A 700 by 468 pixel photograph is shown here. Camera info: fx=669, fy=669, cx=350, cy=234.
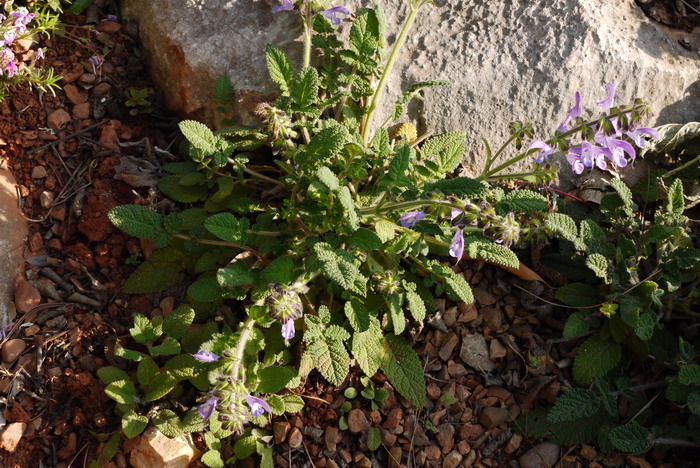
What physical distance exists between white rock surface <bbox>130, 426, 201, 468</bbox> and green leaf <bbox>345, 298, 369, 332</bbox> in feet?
2.81

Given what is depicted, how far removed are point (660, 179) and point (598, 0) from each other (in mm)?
1043

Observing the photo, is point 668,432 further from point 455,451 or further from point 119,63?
point 119,63

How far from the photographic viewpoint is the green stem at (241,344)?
8.34 ft

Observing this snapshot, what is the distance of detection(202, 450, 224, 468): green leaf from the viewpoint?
107 inches

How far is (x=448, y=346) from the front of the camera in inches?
123

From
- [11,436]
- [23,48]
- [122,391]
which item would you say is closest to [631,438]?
[122,391]

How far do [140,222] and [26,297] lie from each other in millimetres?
656

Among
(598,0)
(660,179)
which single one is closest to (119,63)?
(598,0)

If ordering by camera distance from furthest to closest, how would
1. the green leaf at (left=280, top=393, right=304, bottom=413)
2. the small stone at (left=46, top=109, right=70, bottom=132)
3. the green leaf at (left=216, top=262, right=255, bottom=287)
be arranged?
the small stone at (left=46, top=109, right=70, bottom=132)
the green leaf at (left=280, top=393, right=304, bottom=413)
the green leaf at (left=216, top=262, right=255, bottom=287)

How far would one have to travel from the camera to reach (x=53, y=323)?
9.87ft

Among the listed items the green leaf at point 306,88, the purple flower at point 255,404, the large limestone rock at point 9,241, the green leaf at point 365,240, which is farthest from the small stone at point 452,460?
the large limestone rock at point 9,241

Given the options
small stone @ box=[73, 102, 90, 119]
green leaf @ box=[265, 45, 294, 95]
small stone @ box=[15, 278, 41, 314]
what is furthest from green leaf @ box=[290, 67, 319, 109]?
small stone @ box=[15, 278, 41, 314]

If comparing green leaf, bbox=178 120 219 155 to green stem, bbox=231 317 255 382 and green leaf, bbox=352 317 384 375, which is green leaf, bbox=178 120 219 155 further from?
green leaf, bbox=352 317 384 375

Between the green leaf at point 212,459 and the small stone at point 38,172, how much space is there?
1.58 m
